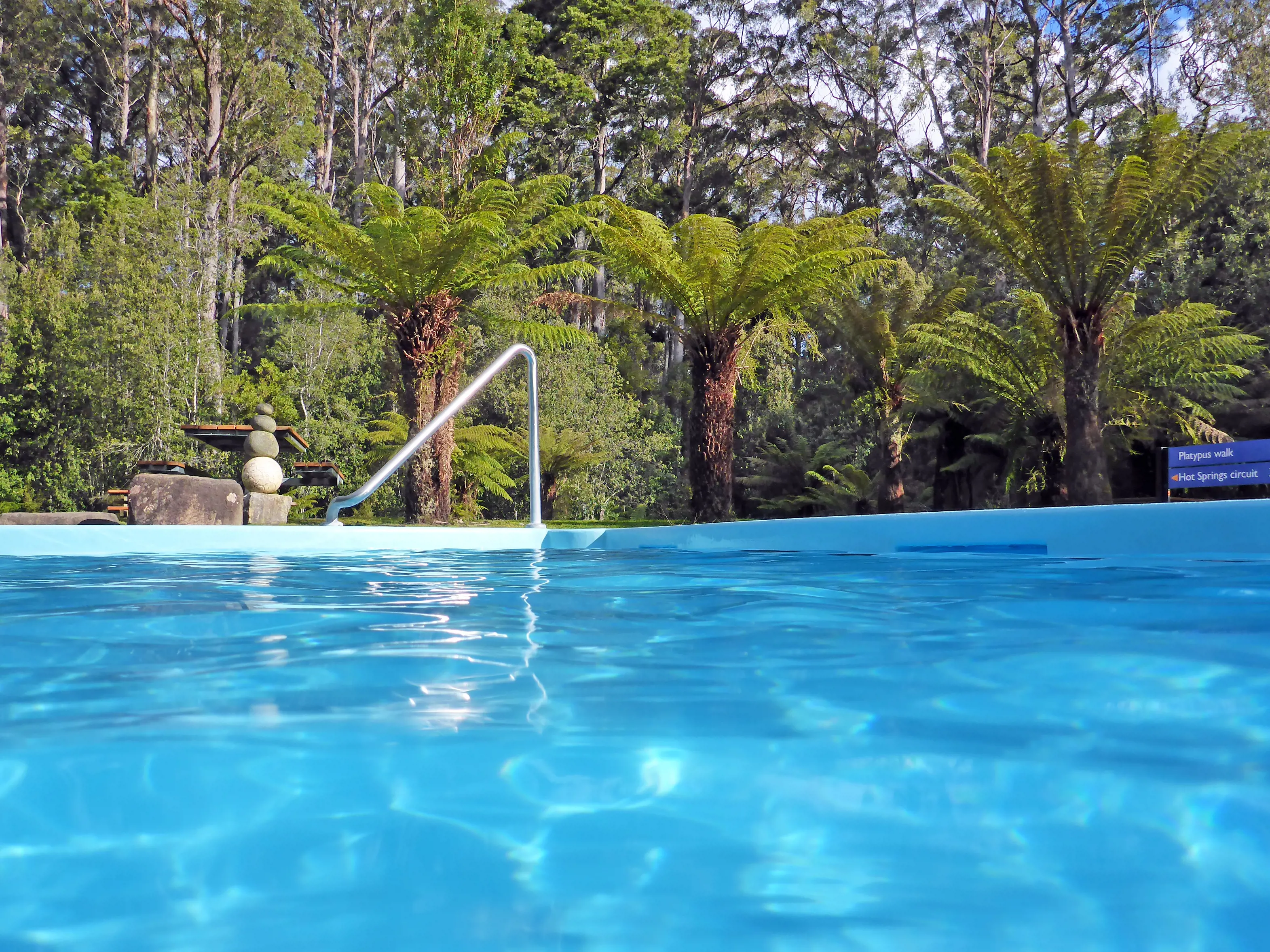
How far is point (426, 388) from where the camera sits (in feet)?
42.1

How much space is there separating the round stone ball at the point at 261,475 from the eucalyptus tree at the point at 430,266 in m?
1.96

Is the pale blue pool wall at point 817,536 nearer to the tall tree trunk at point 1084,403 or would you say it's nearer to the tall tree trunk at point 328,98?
the tall tree trunk at point 1084,403

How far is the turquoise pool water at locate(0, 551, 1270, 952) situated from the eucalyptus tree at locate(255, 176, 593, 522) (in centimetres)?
1004

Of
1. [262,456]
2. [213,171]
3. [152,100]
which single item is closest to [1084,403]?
[262,456]

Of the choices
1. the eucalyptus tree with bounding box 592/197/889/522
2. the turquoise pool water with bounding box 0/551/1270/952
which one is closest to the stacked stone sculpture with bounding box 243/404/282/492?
the eucalyptus tree with bounding box 592/197/889/522

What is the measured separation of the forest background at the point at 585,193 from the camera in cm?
1517

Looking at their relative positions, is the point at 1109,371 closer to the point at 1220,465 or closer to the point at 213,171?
the point at 1220,465

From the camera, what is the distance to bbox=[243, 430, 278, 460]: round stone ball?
11531 mm

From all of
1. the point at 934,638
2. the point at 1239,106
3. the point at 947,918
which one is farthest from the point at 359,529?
the point at 1239,106

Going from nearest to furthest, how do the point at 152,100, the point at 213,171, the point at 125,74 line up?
1. the point at 213,171
2. the point at 152,100
3. the point at 125,74

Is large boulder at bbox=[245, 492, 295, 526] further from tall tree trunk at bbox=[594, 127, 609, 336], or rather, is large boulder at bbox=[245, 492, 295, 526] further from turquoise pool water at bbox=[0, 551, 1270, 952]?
tall tree trunk at bbox=[594, 127, 609, 336]

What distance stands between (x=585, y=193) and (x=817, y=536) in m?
20.7

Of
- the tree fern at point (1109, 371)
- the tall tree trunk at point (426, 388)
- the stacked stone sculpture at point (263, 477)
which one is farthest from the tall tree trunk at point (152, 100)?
the tree fern at point (1109, 371)

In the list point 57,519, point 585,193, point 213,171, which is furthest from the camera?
point 585,193
